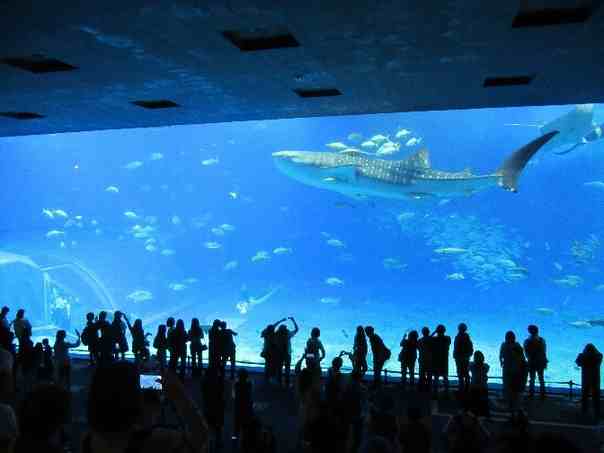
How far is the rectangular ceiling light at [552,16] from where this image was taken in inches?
177

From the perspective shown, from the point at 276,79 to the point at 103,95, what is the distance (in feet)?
9.12

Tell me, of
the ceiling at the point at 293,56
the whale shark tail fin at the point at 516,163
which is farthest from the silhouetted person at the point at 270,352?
the whale shark tail fin at the point at 516,163

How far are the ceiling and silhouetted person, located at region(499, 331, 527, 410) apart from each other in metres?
3.71

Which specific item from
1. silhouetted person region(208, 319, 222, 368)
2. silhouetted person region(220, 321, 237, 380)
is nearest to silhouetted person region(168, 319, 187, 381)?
silhouetted person region(208, 319, 222, 368)

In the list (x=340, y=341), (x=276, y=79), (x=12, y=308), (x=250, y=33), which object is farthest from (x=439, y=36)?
(x=12, y=308)

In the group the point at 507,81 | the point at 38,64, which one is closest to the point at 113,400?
the point at 38,64

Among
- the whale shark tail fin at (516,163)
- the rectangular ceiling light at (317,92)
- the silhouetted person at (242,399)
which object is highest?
the rectangular ceiling light at (317,92)

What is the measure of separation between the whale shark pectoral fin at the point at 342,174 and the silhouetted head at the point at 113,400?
21.4 metres

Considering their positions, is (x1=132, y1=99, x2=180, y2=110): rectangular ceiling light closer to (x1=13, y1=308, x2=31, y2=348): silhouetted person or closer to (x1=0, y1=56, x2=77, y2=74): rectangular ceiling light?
(x1=0, y1=56, x2=77, y2=74): rectangular ceiling light

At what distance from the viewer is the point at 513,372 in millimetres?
7254

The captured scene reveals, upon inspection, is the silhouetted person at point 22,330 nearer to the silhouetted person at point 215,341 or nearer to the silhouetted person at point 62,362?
the silhouetted person at point 62,362

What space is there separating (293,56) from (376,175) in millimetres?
19990

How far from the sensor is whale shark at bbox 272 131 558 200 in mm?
19875

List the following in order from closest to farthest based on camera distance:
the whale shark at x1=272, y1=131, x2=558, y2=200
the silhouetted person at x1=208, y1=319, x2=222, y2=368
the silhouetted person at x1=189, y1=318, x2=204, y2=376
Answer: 1. the silhouetted person at x1=208, y1=319, x2=222, y2=368
2. the silhouetted person at x1=189, y1=318, x2=204, y2=376
3. the whale shark at x1=272, y1=131, x2=558, y2=200
